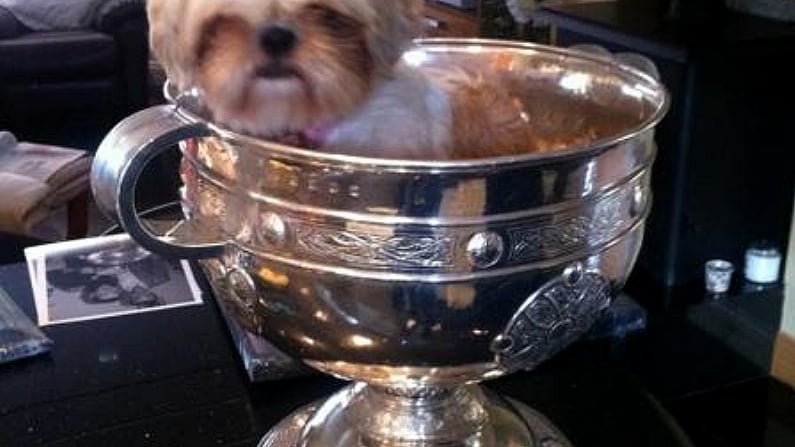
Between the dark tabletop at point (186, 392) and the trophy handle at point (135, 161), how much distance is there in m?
0.17

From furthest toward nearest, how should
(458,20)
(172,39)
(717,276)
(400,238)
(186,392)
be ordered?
(458,20) → (717,276) → (186,392) → (172,39) → (400,238)

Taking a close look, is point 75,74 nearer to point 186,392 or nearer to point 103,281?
point 103,281

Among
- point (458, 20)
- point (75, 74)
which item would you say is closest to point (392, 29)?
point (458, 20)

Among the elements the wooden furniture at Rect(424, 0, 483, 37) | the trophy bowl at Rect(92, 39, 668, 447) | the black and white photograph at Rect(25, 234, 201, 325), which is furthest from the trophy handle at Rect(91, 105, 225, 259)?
the wooden furniture at Rect(424, 0, 483, 37)

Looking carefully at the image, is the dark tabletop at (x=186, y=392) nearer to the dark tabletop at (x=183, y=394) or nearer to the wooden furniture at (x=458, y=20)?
the dark tabletop at (x=183, y=394)

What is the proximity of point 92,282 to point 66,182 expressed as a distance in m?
1.31

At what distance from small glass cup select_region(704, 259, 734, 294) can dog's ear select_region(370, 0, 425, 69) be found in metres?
1.04

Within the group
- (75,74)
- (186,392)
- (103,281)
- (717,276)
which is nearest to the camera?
(186,392)

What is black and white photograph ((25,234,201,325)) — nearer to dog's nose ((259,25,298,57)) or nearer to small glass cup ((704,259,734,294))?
dog's nose ((259,25,298,57))

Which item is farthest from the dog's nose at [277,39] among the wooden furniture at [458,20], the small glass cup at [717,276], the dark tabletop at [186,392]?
the wooden furniture at [458,20]

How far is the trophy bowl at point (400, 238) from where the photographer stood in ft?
1.36

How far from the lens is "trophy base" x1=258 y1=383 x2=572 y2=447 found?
0.55m

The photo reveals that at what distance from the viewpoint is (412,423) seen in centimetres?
55

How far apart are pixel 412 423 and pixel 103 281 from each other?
34 cm
